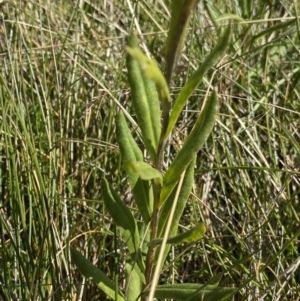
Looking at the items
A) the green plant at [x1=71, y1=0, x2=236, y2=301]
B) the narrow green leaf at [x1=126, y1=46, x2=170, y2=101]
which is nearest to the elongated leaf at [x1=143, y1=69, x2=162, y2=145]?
the green plant at [x1=71, y1=0, x2=236, y2=301]

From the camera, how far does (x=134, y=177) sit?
911 millimetres

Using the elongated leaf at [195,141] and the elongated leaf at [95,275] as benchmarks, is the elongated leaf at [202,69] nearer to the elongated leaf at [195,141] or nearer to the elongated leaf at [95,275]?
the elongated leaf at [195,141]

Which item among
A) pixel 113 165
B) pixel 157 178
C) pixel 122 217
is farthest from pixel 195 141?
pixel 113 165

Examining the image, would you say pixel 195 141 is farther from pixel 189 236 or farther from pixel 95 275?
pixel 95 275

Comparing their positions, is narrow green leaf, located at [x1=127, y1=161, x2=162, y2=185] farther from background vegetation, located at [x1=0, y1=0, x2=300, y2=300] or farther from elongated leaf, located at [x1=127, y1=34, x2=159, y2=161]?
background vegetation, located at [x1=0, y1=0, x2=300, y2=300]

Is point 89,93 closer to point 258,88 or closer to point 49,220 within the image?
point 258,88

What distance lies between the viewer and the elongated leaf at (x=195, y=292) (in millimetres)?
859

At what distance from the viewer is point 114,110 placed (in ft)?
4.78

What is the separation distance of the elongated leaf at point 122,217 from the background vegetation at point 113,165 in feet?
0.60

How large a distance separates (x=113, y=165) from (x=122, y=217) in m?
0.52

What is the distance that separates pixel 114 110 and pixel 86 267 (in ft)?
1.96

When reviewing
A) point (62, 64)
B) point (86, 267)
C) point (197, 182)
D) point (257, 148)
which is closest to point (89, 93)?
point (62, 64)

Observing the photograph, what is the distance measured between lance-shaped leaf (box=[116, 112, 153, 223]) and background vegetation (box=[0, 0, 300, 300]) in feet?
0.73

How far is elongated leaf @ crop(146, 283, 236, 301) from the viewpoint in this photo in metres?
0.86
